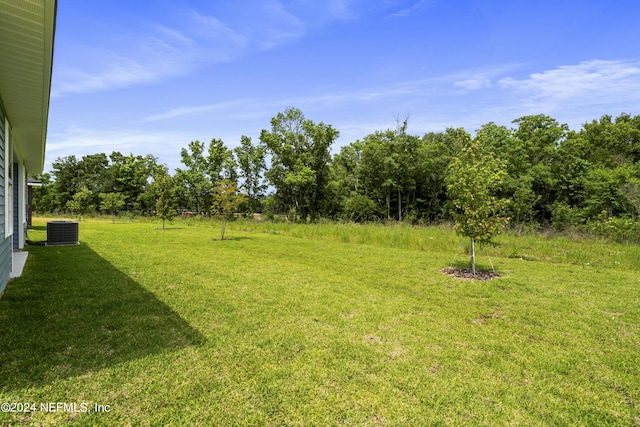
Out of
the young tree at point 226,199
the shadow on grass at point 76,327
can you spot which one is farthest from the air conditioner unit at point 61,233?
the shadow on grass at point 76,327

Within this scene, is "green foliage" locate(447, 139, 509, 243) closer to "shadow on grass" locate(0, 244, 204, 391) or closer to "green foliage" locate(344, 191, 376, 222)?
"shadow on grass" locate(0, 244, 204, 391)

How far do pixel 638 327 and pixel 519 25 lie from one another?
8875 millimetres

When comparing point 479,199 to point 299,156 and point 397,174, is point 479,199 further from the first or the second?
point 299,156

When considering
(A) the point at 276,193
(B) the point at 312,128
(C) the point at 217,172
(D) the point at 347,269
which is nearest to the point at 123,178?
(C) the point at 217,172

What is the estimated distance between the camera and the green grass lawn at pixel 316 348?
7.39 feet

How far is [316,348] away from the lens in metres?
3.24

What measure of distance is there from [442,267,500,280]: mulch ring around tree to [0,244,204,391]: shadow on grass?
5.73 m

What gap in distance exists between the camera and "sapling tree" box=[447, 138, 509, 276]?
269 inches

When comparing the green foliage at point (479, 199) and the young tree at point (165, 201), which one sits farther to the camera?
the young tree at point (165, 201)

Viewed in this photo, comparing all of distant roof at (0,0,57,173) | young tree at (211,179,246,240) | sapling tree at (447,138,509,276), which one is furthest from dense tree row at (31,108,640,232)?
distant roof at (0,0,57,173)

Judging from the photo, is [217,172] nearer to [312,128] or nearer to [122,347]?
[312,128]

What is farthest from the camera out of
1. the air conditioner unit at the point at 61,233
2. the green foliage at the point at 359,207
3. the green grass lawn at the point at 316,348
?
the green foliage at the point at 359,207

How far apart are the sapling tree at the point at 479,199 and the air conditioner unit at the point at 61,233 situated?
1185cm

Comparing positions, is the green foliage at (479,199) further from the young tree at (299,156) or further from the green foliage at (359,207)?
the young tree at (299,156)
